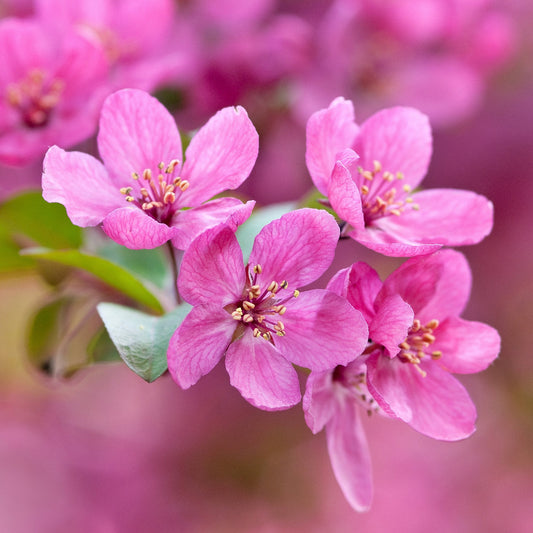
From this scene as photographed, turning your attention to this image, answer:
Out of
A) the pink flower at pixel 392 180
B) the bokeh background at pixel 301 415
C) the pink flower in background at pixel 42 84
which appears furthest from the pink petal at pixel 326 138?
the bokeh background at pixel 301 415

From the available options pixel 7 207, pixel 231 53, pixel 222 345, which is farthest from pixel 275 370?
pixel 231 53

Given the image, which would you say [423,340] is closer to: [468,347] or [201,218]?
[468,347]

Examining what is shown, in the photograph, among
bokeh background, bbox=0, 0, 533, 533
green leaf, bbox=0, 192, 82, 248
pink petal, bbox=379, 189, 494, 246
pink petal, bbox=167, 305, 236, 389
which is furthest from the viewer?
bokeh background, bbox=0, 0, 533, 533

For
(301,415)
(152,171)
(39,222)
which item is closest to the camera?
(152,171)

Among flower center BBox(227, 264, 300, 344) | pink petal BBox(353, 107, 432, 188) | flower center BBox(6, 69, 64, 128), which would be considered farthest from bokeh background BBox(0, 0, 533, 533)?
flower center BBox(227, 264, 300, 344)

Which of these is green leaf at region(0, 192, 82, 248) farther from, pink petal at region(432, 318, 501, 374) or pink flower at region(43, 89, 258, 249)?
pink petal at region(432, 318, 501, 374)

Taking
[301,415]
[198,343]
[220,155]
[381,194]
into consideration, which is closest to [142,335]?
[198,343]
